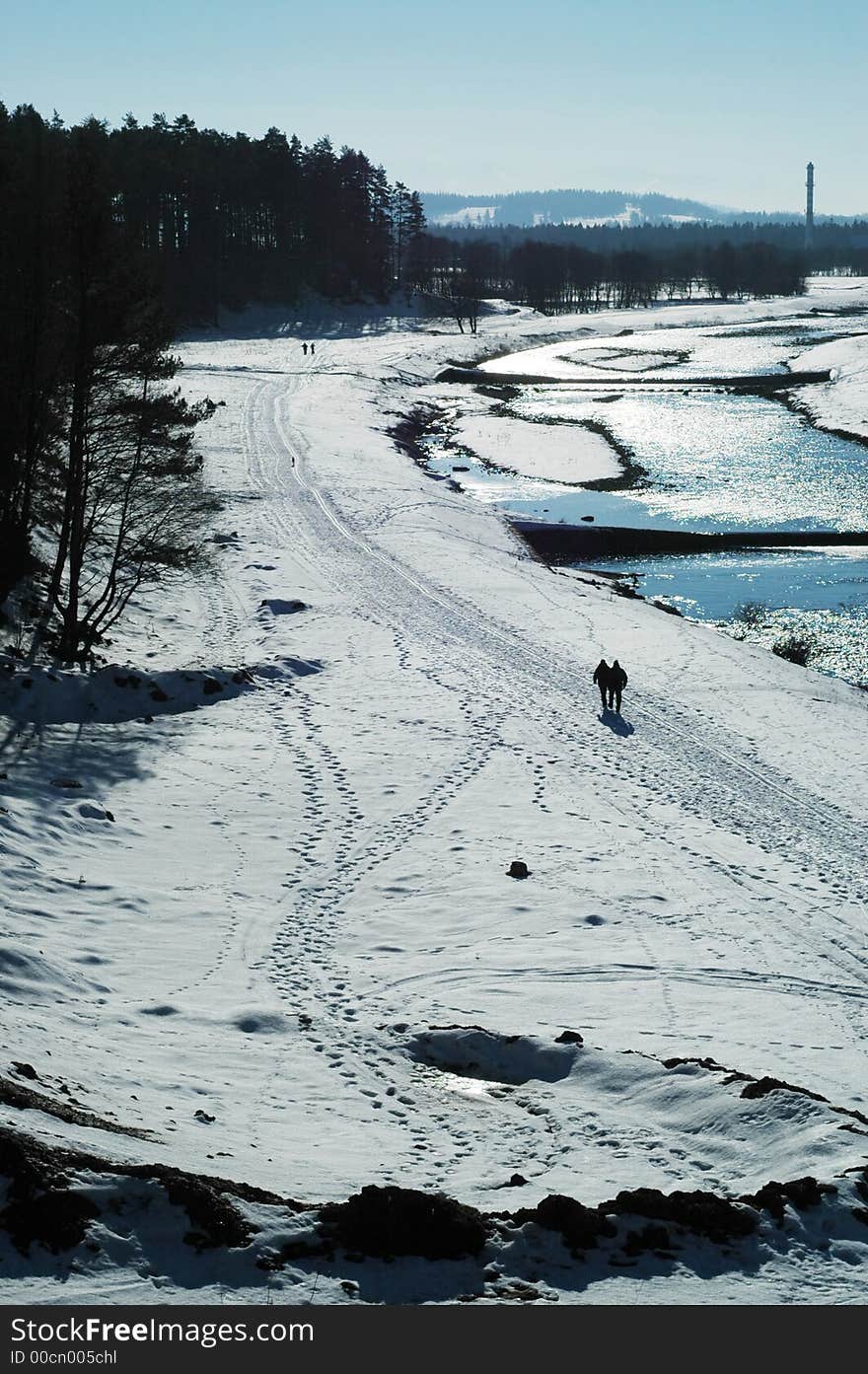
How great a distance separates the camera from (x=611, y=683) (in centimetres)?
2788

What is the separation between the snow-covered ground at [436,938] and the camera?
9703 mm

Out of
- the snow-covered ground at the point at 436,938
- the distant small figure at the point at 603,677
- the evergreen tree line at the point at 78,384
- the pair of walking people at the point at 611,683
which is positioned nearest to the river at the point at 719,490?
the snow-covered ground at the point at 436,938

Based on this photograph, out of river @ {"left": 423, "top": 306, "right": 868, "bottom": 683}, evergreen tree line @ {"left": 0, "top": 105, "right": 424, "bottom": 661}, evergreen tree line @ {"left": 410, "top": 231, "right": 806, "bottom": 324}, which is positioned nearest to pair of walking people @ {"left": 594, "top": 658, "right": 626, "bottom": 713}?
river @ {"left": 423, "top": 306, "right": 868, "bottom": 683}

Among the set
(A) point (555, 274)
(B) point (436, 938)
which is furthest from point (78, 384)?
(A) point (555, 274)

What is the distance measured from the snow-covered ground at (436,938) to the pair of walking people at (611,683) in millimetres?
532

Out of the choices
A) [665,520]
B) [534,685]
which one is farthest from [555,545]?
[534,685]

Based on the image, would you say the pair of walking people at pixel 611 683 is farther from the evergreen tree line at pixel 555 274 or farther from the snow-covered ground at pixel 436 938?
the evergreen tree line at pixel 555 274

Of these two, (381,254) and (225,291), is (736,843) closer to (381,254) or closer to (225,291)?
(225,291)

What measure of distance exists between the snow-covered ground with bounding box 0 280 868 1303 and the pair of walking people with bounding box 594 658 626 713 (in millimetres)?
532

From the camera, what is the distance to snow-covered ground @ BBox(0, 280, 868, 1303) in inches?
382

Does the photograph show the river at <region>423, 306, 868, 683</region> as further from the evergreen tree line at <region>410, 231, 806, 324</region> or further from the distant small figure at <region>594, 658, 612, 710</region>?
the evergreen tree line at <region>410, 231, 806, 324</region>

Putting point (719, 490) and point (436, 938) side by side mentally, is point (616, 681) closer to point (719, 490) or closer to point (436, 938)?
point (436, 938)

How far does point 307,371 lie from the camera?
90500mm

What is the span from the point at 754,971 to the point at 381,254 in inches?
Answer: 5098
